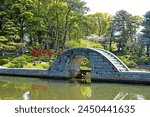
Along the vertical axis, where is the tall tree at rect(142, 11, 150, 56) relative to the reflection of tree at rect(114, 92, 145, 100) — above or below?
above

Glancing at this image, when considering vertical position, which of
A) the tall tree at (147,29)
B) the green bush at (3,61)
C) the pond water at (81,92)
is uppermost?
the tall tree at (147,29)

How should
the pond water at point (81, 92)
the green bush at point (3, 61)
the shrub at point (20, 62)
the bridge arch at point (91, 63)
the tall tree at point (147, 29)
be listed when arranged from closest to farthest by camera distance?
the pond water at point (81, 92)
the bridge arch at point (91, 63)
the shrub at point (20, 62)
the green bush at point (3, 61)
the tall tree at point (147, 29)

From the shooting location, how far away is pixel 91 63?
88.6 ft

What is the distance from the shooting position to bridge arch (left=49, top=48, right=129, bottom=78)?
26194 mm

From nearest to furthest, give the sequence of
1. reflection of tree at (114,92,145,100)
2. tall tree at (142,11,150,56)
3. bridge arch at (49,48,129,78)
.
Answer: reflection of tree at (114,92,145,100)
bridge arch at (49,48,129,78)
tall tree at (142,11,150,56)

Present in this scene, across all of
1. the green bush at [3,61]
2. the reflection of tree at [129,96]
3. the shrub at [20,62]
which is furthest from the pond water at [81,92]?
the green bush at [3,61]

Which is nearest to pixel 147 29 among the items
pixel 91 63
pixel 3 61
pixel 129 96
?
pixel 3 61

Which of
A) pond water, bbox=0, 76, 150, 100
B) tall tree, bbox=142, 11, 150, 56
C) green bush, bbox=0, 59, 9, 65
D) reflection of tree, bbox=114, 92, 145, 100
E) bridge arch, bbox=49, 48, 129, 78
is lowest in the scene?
pond water, bbox=0, 76, 150, 100

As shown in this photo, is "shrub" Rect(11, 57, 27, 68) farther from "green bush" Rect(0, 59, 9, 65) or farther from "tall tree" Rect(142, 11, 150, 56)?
"tall tree" Rect(142, 11, 150, 56)

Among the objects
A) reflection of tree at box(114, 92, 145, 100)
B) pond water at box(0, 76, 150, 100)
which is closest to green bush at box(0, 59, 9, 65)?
pond water at box(0, 76, 150, 100)

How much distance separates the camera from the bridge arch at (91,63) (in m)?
26.2

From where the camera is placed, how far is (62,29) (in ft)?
160

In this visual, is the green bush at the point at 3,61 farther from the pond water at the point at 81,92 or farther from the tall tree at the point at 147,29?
the tall tree at the point at 147,29

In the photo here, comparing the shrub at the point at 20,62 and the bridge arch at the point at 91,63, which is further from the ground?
the bridge arch at the point at 91,63
